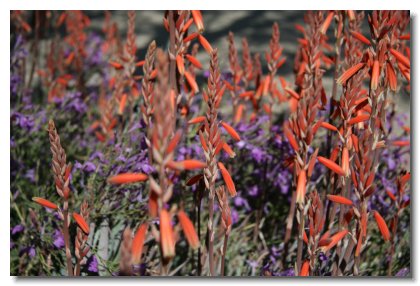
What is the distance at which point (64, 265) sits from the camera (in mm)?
2020

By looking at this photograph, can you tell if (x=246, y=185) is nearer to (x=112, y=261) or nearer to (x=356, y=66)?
(x=112, y=261)

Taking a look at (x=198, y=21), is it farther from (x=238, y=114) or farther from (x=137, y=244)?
(x=238, y=114)


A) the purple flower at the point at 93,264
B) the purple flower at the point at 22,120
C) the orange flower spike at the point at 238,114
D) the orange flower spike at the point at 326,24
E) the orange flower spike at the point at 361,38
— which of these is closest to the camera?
the orange flower spike at the point at 361,38

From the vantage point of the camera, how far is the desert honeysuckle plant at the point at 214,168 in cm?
154

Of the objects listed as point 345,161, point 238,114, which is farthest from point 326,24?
point 238,114

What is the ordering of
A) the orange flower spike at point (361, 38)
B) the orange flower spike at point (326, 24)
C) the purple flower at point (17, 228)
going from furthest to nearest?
the purple flower at point (17, 228) → the orange flower spike at point (326, 24) → the orange flower spike at point (361, 38)

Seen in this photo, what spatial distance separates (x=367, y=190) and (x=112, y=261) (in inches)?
33.0

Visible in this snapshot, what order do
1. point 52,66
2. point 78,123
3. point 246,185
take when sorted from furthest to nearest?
point 52,66, point 78,123, point 246,185

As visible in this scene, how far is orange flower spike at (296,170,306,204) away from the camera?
5.13 feet

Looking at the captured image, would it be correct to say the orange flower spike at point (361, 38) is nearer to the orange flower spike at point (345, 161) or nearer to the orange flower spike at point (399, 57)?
the orange flower spike at point (399, 57)

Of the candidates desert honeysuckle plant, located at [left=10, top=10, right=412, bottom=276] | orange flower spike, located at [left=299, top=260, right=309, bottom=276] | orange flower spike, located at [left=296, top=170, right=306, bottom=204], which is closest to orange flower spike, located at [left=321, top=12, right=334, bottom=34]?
desert honeysuckle plant, located at [left=10, top=10, right=412, bottom=276]

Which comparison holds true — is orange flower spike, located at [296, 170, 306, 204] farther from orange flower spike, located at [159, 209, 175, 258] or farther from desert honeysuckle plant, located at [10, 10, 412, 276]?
orange flower spike, located at [159, 209, 175, 258]

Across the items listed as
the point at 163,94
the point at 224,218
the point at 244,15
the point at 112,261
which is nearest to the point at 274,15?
the point at 244,15

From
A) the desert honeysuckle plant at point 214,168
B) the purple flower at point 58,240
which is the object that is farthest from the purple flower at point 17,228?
the purple flower at point 58,240
